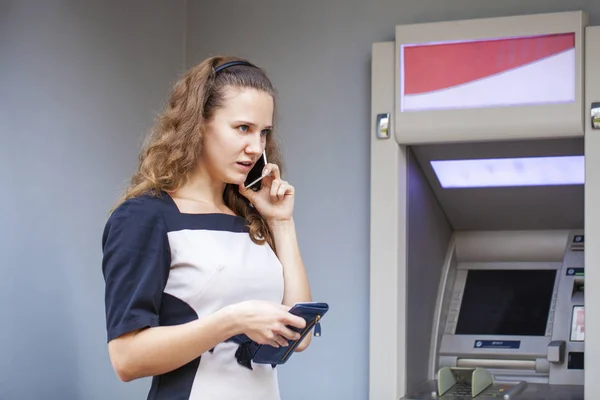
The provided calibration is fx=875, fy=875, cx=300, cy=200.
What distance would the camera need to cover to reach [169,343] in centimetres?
138

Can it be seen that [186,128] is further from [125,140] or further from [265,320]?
[125,140]

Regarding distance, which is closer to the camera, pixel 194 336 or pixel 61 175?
pixel 194 336

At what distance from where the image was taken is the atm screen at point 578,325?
300cm

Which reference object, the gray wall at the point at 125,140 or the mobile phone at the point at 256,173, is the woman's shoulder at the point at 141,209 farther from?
the gray wall at the point at 125,140

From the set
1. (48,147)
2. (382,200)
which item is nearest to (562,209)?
(382,200)

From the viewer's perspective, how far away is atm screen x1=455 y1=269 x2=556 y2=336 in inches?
123

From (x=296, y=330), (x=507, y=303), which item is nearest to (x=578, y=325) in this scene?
(x=507, y=303)

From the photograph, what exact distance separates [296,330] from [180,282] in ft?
0.74

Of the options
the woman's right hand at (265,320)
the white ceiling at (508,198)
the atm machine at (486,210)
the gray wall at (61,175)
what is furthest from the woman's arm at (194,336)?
the white ceiling at (508,198)

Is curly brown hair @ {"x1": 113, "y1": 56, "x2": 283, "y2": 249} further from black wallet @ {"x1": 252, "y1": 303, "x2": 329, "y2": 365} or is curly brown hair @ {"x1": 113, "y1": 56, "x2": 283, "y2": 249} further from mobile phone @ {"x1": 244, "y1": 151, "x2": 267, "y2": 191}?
black wallet @ {"x1": 252, "y1": 303, "x2": 329, "y2": 365}

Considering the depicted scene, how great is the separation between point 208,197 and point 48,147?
1.21 metres

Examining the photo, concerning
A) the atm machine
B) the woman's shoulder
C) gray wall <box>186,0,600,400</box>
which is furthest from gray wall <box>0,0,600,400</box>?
the woman's shoulder

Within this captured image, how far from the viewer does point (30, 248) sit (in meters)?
2.60

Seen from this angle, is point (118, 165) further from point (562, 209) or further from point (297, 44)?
point (562, 209)
